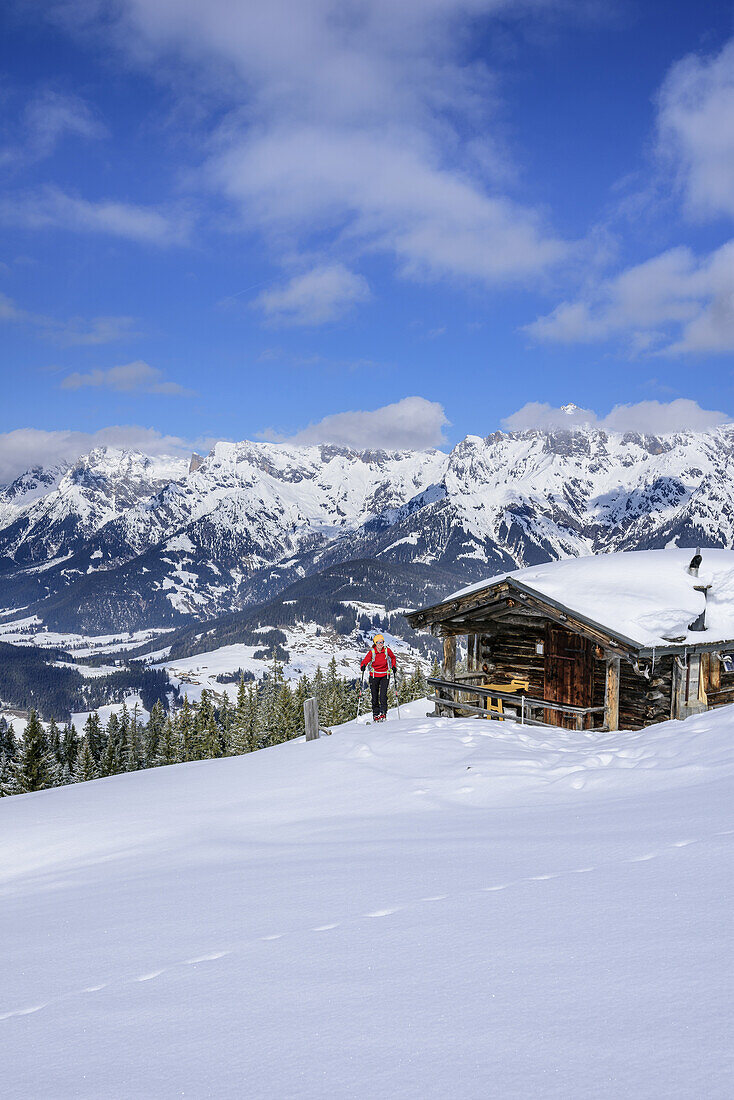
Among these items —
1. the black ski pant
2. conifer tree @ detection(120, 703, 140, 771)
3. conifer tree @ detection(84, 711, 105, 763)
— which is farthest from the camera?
conifer tree @ detection(84, 711, 105, 763)

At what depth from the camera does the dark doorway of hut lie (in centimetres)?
1794

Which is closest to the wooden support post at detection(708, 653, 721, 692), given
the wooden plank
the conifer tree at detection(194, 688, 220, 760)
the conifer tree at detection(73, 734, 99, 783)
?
the wooden plank

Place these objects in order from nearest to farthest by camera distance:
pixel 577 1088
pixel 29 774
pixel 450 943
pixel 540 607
Result: pixel 577 1088 → pixel 450 943 → pixel 540 607 → pixel 29 774

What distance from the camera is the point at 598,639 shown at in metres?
15.0

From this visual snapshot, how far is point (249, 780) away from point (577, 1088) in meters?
8.79

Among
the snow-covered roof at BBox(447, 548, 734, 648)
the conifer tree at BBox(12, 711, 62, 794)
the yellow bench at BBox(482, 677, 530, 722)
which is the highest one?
the snow-covered roof at BBox(447, 548, 734, 648)

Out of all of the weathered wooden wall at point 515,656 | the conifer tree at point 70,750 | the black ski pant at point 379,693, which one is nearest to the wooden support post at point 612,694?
the weathered wooden wall at point 515,656

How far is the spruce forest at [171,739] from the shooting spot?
51438 mm

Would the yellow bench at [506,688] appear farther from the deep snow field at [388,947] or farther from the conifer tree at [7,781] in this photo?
the conifer tree at [7,781]

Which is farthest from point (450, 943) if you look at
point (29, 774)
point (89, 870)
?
point (29, 774)

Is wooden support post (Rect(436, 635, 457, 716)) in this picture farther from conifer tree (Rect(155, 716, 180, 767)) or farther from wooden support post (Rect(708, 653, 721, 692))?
conifer tree (Rect(155, 716, 180, 767))

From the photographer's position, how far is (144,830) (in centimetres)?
830

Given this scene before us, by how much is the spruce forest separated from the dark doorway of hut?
110 feet

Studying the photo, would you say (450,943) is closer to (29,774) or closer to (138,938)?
(138,938)
